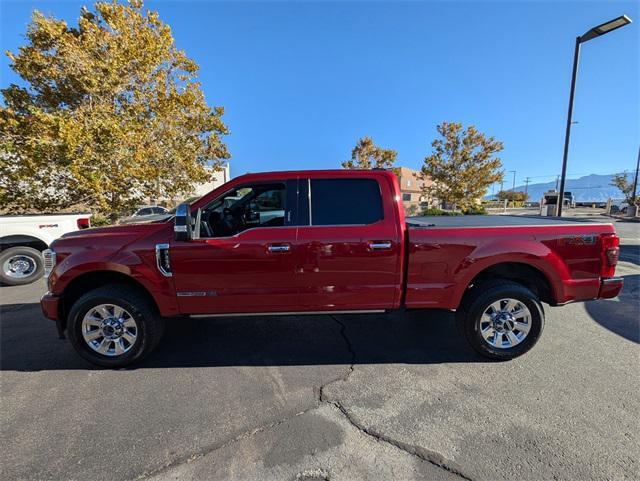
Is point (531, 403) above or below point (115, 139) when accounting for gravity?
below

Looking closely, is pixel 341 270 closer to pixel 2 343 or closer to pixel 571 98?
pixel 2 343

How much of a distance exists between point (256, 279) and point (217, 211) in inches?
40.8

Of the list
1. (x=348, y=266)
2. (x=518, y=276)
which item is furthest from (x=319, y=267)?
(x=518, y=276)

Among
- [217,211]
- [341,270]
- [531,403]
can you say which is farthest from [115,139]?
[531,403]

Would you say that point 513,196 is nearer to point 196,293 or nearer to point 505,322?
point 505,322

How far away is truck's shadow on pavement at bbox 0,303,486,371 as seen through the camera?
136 inches

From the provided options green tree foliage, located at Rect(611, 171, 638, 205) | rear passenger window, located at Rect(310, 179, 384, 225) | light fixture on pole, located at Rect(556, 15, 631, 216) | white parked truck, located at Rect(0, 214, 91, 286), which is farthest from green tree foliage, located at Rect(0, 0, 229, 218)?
green tree foliage, located at Rect(611, 171, 638, 205)

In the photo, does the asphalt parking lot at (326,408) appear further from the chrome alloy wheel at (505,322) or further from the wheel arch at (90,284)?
the wheel arch at (90,284)

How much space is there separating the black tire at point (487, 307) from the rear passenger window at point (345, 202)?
1.32m

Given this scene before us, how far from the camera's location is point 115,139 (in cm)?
829

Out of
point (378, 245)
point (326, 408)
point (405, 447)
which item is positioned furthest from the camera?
point (378, 245)

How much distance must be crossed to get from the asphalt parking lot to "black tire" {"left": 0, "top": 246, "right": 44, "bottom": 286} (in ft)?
10.4

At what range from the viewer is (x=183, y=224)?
120 inches

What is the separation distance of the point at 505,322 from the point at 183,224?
11.2 ft
